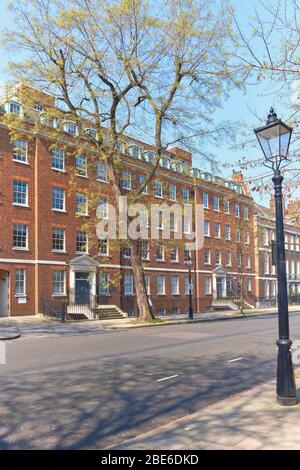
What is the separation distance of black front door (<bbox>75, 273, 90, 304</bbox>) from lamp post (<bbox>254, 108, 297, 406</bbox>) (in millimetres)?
25951

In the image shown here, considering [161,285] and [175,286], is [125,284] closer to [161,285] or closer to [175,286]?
[161,285]

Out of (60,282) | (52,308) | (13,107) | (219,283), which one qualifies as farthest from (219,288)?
(13,107)

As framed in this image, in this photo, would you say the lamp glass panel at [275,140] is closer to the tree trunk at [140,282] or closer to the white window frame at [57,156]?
the tree trunk at [140,282]

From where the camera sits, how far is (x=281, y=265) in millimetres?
6871

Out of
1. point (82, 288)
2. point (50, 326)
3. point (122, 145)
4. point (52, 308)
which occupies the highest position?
point (122, 145)

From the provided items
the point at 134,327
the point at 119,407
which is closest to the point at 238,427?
the point at 119,407

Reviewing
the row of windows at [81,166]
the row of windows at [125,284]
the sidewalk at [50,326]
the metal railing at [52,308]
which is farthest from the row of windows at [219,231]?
the metal railing at [52,308]

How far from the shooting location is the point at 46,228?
30.1m

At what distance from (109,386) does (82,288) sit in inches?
972

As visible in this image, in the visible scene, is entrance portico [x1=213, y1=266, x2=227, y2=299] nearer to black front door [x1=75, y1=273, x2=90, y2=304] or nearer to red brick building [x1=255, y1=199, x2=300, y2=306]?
red brick building [x1=255, y1=199, x2=300, y2=306]

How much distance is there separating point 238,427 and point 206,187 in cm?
4278

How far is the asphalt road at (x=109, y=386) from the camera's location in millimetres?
5527

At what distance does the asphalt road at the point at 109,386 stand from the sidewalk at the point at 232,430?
488mm

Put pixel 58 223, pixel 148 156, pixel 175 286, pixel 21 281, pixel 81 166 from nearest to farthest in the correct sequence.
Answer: pixel 21 281, pixel 58 223, pixel 81 166, pixel 148 156, pixel 175 286
